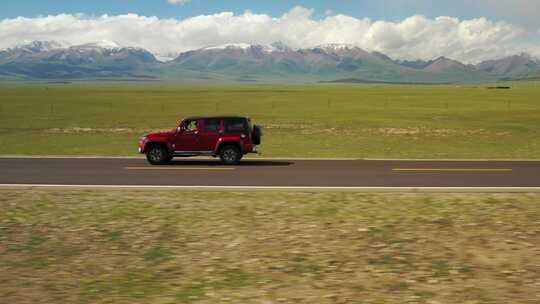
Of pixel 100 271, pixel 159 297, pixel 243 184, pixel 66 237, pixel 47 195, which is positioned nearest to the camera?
pixel 159 297

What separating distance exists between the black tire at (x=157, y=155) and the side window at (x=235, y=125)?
2.49 meters

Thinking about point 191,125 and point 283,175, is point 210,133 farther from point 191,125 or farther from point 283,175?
point 283,175

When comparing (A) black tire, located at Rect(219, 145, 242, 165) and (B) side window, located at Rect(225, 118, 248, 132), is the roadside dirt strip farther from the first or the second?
(B) side window, located at Rect(225, 118, 248, 132)

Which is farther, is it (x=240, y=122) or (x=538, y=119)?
(x=538, y=119)

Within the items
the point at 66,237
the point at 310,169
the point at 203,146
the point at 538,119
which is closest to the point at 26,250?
the point at 66,237

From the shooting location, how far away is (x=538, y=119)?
49.8m

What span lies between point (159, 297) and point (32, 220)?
15.3 feet

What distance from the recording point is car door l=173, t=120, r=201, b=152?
21375 mm

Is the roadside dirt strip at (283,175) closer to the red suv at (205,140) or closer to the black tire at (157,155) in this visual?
the black tire at (157,155)

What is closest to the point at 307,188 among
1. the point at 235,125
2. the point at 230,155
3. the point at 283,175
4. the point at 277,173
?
the point at 283,175

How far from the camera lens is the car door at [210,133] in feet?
70.3

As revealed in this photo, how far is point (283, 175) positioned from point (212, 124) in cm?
545

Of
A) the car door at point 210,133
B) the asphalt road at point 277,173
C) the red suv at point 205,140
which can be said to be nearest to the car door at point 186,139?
the red suv at point 205,140

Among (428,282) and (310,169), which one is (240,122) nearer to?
(310,169)
